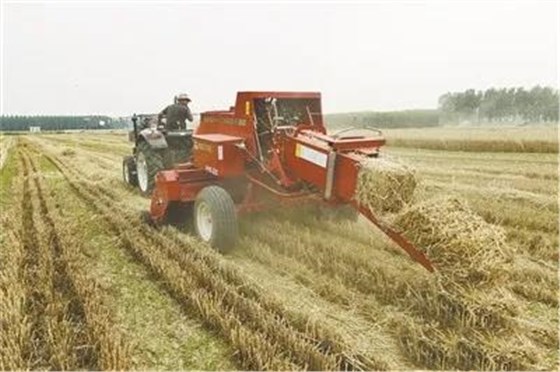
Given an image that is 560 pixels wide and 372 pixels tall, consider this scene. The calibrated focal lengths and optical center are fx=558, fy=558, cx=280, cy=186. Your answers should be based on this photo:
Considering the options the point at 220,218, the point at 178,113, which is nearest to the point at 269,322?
the point at 220,218

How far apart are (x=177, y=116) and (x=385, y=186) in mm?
6113

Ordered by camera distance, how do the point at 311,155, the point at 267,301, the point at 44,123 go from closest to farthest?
the point at 267,301
the point at 311,155
the point at 44,123

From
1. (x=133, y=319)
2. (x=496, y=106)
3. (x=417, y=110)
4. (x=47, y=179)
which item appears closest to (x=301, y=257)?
(x=133, y=319)

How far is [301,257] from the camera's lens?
6.22 m

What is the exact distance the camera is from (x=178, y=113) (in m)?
10.2

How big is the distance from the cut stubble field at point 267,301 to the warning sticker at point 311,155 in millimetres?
846

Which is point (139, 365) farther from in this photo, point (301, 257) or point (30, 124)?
point (30, 124)

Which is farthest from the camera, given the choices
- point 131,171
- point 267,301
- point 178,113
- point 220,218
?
point 131,171

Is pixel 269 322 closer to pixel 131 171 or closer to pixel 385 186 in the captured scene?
pixel 385 186

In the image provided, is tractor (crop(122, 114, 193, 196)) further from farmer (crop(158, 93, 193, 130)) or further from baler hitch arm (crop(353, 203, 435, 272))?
baler hitch arm (crop(353, 203, 435, 272))

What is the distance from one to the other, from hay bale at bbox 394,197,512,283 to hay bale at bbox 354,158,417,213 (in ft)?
0.89

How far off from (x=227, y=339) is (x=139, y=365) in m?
0.66

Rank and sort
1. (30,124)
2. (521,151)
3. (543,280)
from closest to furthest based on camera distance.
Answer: (543,280), (521,151), (30,124)

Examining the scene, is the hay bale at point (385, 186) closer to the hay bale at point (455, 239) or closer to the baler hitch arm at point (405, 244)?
the baler hitch arm at point (405, 244)
